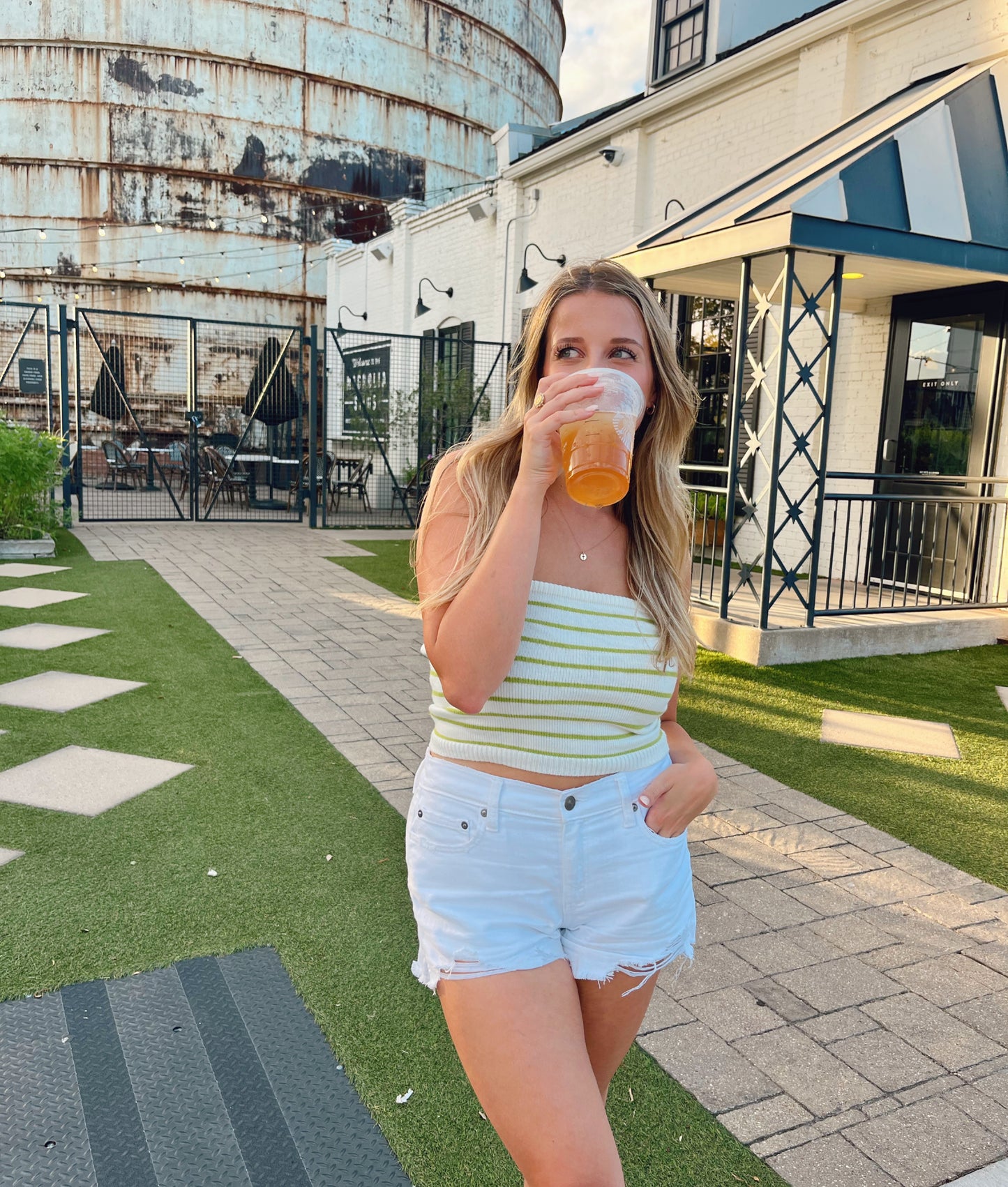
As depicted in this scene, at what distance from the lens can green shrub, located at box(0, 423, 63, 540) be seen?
911 centimetres

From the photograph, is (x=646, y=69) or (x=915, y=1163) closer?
(x=915, y=1163)

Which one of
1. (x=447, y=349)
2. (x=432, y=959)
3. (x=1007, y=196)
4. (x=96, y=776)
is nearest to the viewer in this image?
(x=432, y=959)

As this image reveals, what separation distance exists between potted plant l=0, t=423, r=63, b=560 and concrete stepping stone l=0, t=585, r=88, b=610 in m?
1.75

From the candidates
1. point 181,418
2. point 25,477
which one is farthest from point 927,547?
point 181,418

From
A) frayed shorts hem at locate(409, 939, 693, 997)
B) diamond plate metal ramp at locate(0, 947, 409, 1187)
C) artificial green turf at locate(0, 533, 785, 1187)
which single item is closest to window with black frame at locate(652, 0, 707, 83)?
artificial green turf at locate(0, 533, 785, 1187)

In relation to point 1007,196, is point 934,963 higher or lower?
lower

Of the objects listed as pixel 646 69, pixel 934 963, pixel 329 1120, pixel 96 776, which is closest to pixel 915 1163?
pixel 934 963

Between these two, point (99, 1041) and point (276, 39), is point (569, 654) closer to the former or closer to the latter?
point (99, 1041)

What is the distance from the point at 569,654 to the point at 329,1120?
4.45 ft

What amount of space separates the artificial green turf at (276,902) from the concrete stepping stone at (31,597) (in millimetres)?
2199

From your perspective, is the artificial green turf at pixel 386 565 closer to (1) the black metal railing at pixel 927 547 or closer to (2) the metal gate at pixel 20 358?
(1) the black metal railing at pixel 927 547

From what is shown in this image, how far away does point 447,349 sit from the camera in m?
17.5

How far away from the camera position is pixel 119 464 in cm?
1858

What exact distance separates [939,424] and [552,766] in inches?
325
